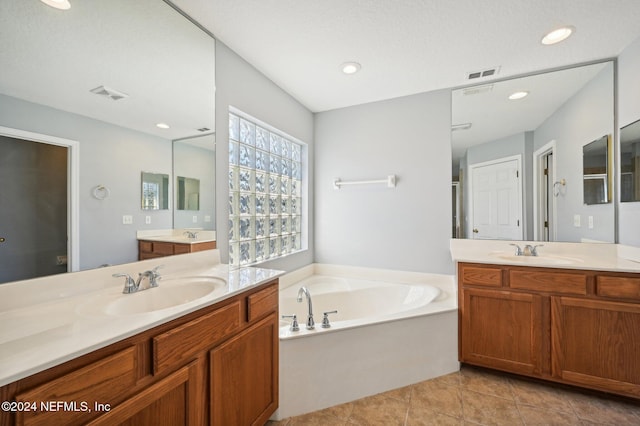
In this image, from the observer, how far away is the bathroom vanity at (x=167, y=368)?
66 cm

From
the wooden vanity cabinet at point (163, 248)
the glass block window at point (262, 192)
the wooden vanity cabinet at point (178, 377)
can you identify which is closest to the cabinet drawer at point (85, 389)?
the wooden vanity cabinet at point (178, 377)

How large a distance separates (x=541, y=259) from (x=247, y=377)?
2122mm

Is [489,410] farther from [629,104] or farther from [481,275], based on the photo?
[629,104]

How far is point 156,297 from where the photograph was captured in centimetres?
126

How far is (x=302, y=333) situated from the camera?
1621 mm

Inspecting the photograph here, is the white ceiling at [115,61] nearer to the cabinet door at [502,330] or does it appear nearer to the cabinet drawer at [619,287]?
the cabinet door at [502,330]

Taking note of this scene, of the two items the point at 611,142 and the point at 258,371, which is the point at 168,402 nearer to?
the point at 258,371

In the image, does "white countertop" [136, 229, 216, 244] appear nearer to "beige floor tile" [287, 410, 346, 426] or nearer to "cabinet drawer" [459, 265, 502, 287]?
"beige floor tile" [287, 410, 346, 426]

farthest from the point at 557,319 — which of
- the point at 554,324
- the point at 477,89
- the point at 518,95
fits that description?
the point at 477,89

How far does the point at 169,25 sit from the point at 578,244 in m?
3.19

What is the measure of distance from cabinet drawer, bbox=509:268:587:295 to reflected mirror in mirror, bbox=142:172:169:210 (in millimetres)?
2278

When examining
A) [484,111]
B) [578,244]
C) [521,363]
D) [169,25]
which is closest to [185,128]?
[169,25]

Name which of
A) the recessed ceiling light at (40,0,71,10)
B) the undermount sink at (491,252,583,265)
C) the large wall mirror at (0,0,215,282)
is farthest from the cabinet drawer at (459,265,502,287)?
the recessed ceiling light at (40,0,71,10)

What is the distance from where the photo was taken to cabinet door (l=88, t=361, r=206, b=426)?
0.78 metres
